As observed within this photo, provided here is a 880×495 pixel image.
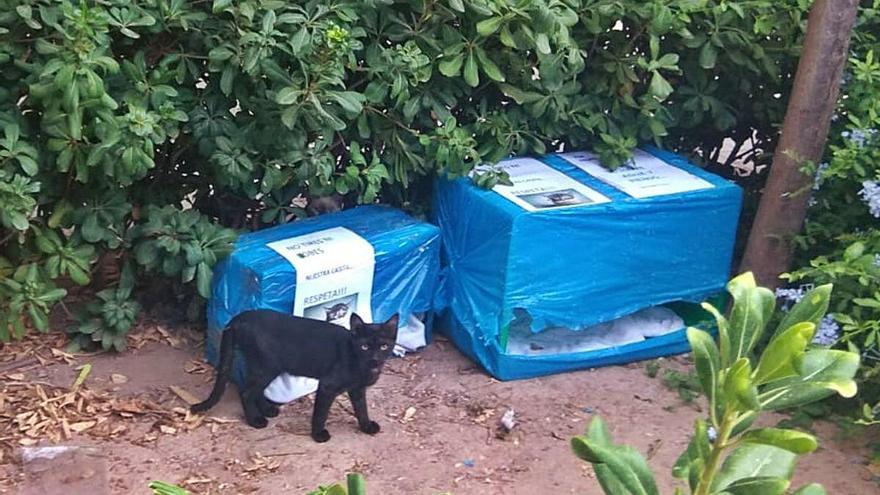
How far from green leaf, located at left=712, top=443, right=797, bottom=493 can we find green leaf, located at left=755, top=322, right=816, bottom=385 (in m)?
0.15

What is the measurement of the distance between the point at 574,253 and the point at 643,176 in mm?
578

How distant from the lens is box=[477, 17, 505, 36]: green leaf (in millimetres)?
4445

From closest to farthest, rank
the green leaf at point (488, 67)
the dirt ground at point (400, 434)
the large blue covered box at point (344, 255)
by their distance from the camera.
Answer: the dirt ground at point (400, 434), the large blue covered box at point (344, 255), the green leaf at point (488, 67)

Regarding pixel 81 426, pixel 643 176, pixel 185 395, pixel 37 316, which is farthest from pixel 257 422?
pixel 643 176

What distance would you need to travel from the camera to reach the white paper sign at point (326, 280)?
4398 mm

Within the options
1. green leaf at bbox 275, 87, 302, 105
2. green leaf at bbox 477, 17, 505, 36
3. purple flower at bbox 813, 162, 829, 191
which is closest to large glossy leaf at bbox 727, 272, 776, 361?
green leaf at bbox 275, 87, 302, 105

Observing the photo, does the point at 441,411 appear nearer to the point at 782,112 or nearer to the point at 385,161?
the point at 385,161

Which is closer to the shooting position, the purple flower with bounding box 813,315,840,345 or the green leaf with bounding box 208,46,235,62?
the green leaf with bounding box 208,46,235,62

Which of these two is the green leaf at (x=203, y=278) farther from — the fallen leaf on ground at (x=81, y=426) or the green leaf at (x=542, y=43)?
the green leaf at (x=542, y=43)

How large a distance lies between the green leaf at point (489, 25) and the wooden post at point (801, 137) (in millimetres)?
1329

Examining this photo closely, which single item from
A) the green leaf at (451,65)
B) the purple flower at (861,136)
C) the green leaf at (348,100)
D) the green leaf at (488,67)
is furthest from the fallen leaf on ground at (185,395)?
the purple flower at (861,136)

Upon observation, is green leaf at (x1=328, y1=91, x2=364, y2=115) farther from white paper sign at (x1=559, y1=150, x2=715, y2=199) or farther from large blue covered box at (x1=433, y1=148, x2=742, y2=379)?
white paper sign at (x1=559, y1=150, x2=715, y2=199)

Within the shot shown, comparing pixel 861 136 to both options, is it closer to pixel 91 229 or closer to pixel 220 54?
pixel 220 54

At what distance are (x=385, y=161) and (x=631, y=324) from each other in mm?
1332
